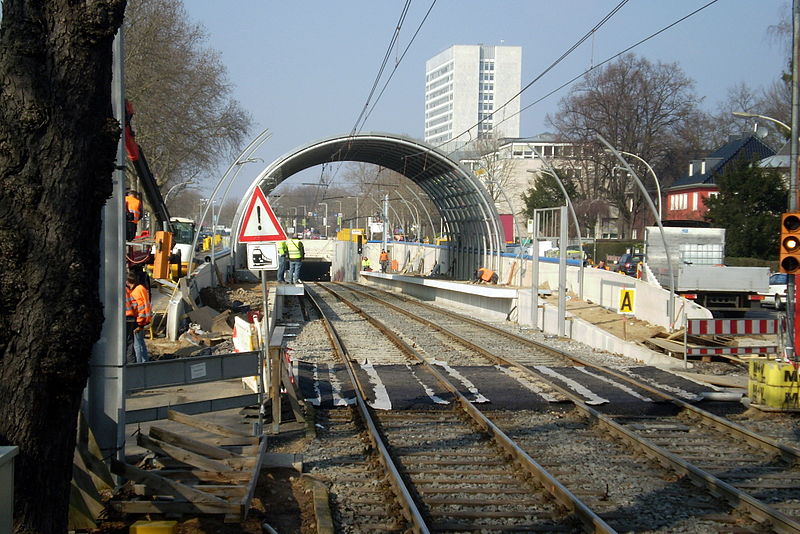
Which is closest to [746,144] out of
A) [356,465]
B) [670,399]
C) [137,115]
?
[137,115]

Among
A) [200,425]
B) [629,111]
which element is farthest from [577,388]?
[629,111]

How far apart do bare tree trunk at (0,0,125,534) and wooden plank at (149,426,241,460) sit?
2648mm

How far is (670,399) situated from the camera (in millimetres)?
11977

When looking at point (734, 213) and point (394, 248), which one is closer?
point (734, 213)

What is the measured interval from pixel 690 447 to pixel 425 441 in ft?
9.48

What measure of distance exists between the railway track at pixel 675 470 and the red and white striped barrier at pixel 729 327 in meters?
3.52

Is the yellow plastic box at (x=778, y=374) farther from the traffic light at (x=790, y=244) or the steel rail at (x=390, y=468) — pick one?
the steel rail at (x=390, y=468)

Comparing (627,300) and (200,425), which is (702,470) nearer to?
(200,425)

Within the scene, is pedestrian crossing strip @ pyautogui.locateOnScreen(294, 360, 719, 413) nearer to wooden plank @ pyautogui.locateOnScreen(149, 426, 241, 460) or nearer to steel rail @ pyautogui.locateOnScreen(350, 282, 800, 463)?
steel rail @ pyautogui.locateOnScreen(350, 282, 800, 463)

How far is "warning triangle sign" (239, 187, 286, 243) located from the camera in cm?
1022

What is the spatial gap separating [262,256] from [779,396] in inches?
277

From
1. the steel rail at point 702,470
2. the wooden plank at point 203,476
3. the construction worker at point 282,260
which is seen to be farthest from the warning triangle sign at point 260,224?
the construction worker at point 282,260

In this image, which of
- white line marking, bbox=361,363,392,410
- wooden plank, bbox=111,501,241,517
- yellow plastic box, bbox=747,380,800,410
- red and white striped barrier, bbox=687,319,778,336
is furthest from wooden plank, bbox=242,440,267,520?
red and white striped barrier, bbox=687,319,778,336

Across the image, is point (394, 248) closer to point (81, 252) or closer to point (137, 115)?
point (137, 115)
